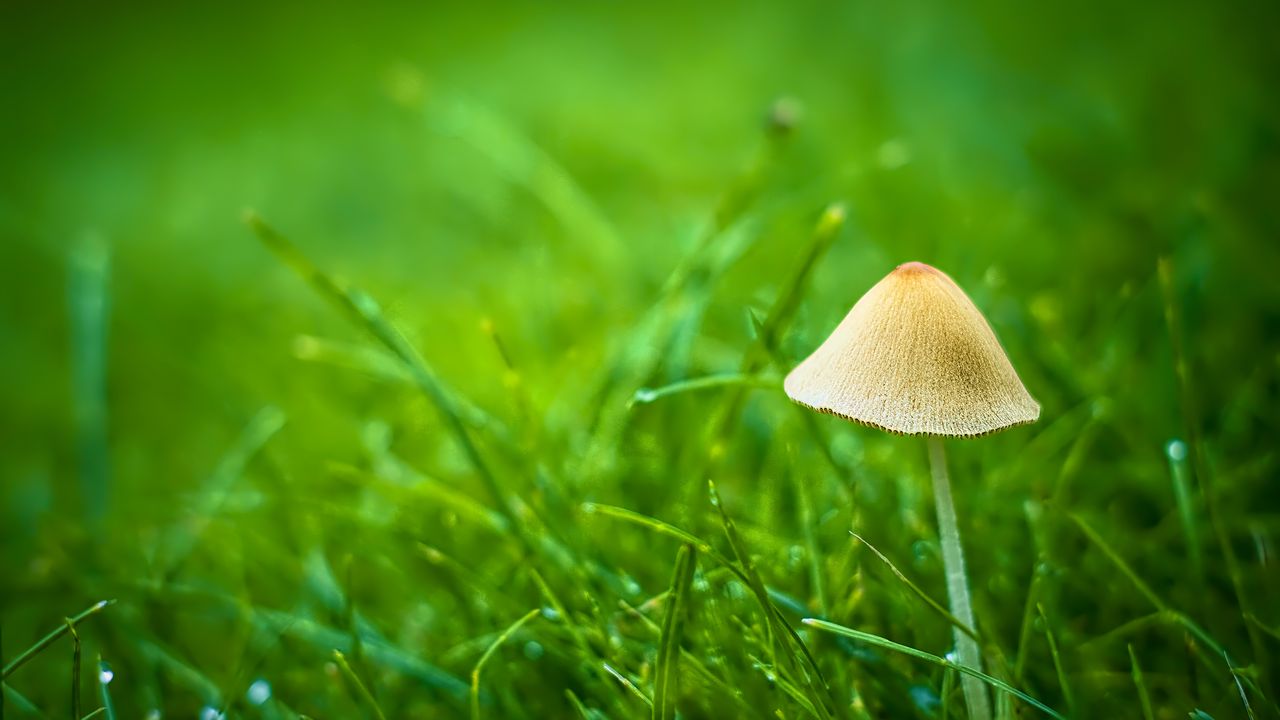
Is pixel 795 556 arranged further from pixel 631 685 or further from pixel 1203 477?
pixel 1203 477

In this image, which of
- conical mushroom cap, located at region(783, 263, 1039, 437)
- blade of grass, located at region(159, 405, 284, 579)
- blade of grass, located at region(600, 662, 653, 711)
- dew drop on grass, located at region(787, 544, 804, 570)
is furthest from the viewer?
blade of grass, located at region(159, 405, 284, 579)

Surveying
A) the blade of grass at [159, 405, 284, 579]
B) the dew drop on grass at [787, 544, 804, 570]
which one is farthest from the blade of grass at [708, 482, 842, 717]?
the blade of grass at [159, 405, 284, 579]

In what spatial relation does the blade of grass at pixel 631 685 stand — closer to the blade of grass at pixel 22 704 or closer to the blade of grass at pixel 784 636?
the blade of grass at pixel 784 636

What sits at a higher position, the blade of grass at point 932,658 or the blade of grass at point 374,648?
the blade of grass at point 374,648

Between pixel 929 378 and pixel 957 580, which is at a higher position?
pixel 929 378

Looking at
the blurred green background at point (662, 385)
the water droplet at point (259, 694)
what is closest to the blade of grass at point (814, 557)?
the blurred green background at point (662, 385)

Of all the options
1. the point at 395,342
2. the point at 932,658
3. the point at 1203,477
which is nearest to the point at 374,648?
the point at 395,342

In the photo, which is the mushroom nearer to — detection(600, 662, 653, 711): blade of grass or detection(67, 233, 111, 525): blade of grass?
detection(600, 662, 653, 711): blade of grass
